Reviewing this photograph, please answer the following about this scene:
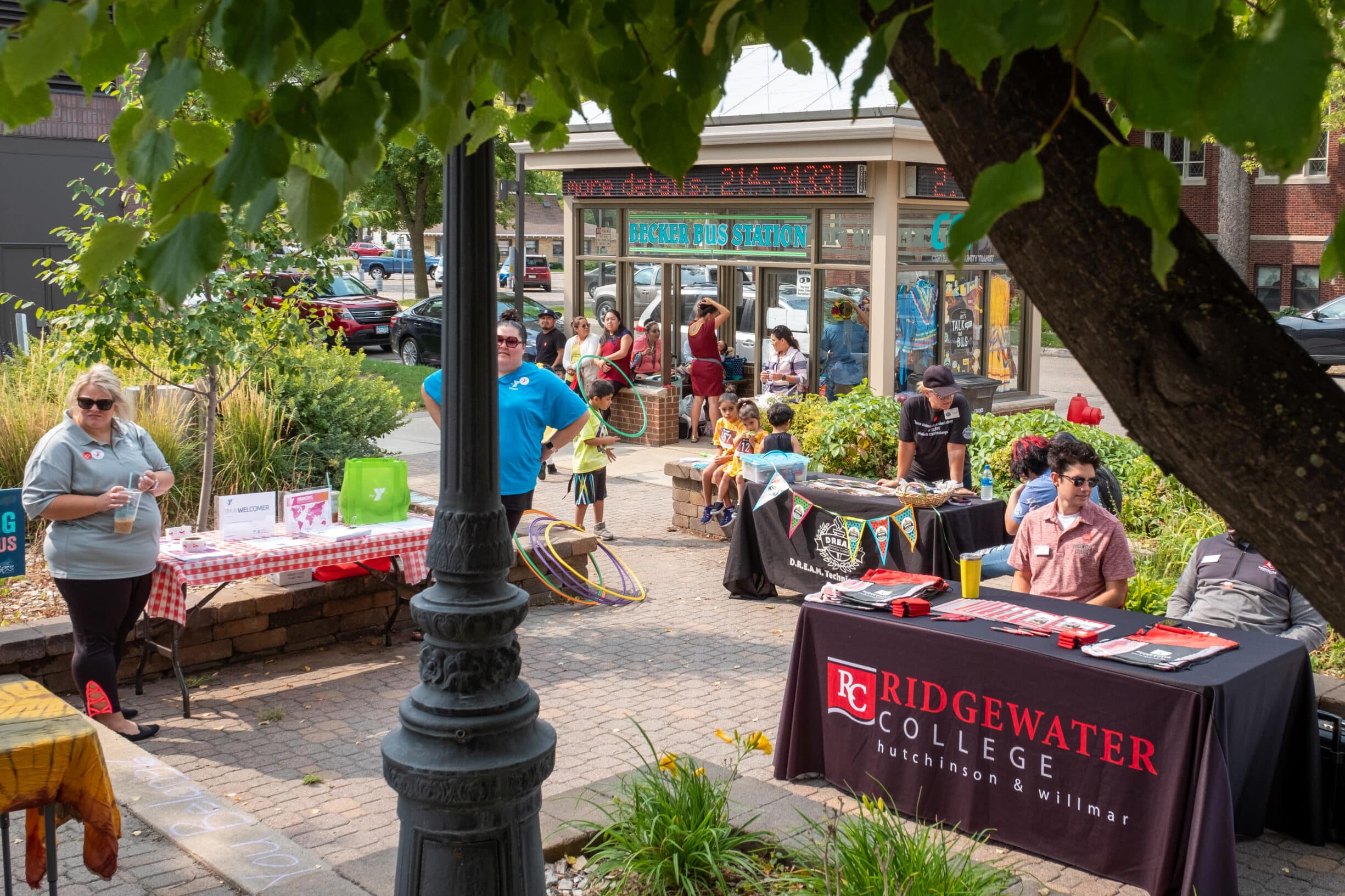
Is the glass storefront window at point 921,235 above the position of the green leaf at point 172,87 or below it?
above

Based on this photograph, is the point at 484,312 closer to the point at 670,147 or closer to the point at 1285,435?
the point at 670,147

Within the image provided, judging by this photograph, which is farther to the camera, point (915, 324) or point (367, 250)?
point (367, 250)

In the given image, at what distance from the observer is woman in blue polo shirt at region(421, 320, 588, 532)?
8219mm

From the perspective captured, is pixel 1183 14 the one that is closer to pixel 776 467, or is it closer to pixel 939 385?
pixel 939 385

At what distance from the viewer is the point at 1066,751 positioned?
527 cm

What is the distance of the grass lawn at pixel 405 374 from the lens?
2031 cm

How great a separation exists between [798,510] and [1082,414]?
4.17m

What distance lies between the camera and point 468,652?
12.1 ft

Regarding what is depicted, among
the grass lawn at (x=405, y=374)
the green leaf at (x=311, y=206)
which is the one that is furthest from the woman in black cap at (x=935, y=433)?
the grass lawn at (x=405, y=374)

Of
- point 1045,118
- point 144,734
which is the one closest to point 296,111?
point 1045,118

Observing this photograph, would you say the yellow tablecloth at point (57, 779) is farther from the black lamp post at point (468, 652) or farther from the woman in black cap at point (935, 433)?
the woman in black cap at point (935, 433)

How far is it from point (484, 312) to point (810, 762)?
3532 mm

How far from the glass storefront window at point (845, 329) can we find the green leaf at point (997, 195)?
548 inches

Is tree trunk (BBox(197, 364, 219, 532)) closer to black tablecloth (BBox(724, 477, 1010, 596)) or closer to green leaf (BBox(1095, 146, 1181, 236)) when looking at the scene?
black tablecloth (BBox(724, 477, 1010, 596))
